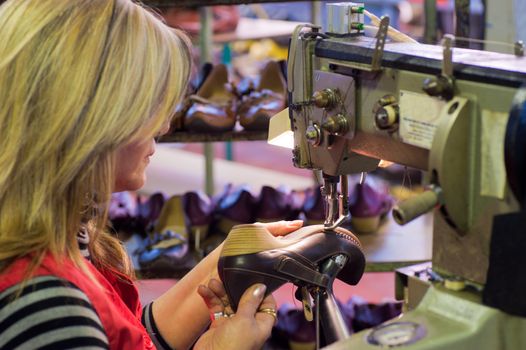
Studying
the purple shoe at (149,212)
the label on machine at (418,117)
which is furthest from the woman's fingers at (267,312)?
the purple shoe at (149,212)

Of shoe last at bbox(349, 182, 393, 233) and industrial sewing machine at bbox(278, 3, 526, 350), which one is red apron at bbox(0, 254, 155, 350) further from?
shoe last at bbox(349, 182, 393, 233)

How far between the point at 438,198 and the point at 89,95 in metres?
0.44

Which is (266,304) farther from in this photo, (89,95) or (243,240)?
(89,95)

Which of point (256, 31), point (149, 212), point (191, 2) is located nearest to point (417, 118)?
point (191, 2)

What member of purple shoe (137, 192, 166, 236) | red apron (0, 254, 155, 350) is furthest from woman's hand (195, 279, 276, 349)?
purple shoe (137, 192, 166, 236)

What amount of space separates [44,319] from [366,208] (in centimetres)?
149

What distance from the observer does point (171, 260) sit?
2.28 meters

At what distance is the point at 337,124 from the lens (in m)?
1.26

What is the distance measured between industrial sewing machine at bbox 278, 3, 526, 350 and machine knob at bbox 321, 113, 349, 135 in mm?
32

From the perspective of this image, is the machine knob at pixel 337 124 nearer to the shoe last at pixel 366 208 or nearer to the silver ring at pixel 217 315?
the silver ring at pixel 217 315

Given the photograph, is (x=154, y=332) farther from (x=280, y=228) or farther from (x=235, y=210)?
(x=235, y=210)

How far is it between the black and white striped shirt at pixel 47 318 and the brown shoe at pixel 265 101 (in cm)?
124

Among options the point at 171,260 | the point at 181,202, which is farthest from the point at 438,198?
the point at 181,202

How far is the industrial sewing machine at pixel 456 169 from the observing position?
3.24 feet
